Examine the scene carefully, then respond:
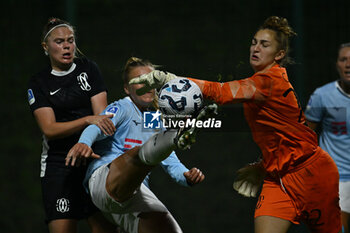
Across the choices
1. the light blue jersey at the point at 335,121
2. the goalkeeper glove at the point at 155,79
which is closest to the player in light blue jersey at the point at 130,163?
the goalkeeper glove at the point at 155,79

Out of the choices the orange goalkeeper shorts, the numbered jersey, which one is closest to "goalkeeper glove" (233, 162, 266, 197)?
the orange goalkeeper shorts

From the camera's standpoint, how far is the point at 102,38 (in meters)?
4.48

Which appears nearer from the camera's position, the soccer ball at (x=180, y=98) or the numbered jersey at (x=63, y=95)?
the soccer ball at (x=180, y=98)

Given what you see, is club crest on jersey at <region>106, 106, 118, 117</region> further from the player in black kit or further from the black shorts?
the black shorts

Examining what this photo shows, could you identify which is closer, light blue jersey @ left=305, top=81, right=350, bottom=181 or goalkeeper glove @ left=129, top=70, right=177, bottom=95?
goalkeeper glove @ left=129, top=70, right=177, bottom=95

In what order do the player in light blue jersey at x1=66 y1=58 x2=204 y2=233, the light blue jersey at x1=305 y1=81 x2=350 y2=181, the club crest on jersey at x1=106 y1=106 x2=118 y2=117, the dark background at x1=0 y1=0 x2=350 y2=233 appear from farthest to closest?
1. the dark background at x1=0 y1=0 x2=350 y2=233
2. the light blue jersey at x1=305 y1=81 x2=350 y2=181
3. the club crest on jersey at x1=106 y1=106 x2=118 y2=117
4. the player in light blue jersey at x1=66 y1=58 x2=204 y2=233

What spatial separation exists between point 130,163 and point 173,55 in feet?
5.67

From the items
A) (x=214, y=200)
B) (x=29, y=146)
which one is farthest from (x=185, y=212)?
(x=29, y=146)

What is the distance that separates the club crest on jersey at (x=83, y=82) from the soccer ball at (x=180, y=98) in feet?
2.07

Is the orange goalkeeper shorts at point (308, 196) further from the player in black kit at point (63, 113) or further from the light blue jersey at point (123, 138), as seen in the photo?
the player in black kit at point (63, 113)

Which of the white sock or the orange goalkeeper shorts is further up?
the white sock

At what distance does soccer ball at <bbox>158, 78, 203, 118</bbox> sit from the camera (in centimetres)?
280

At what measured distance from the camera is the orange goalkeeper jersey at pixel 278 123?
2.97m

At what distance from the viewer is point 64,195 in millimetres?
3289
